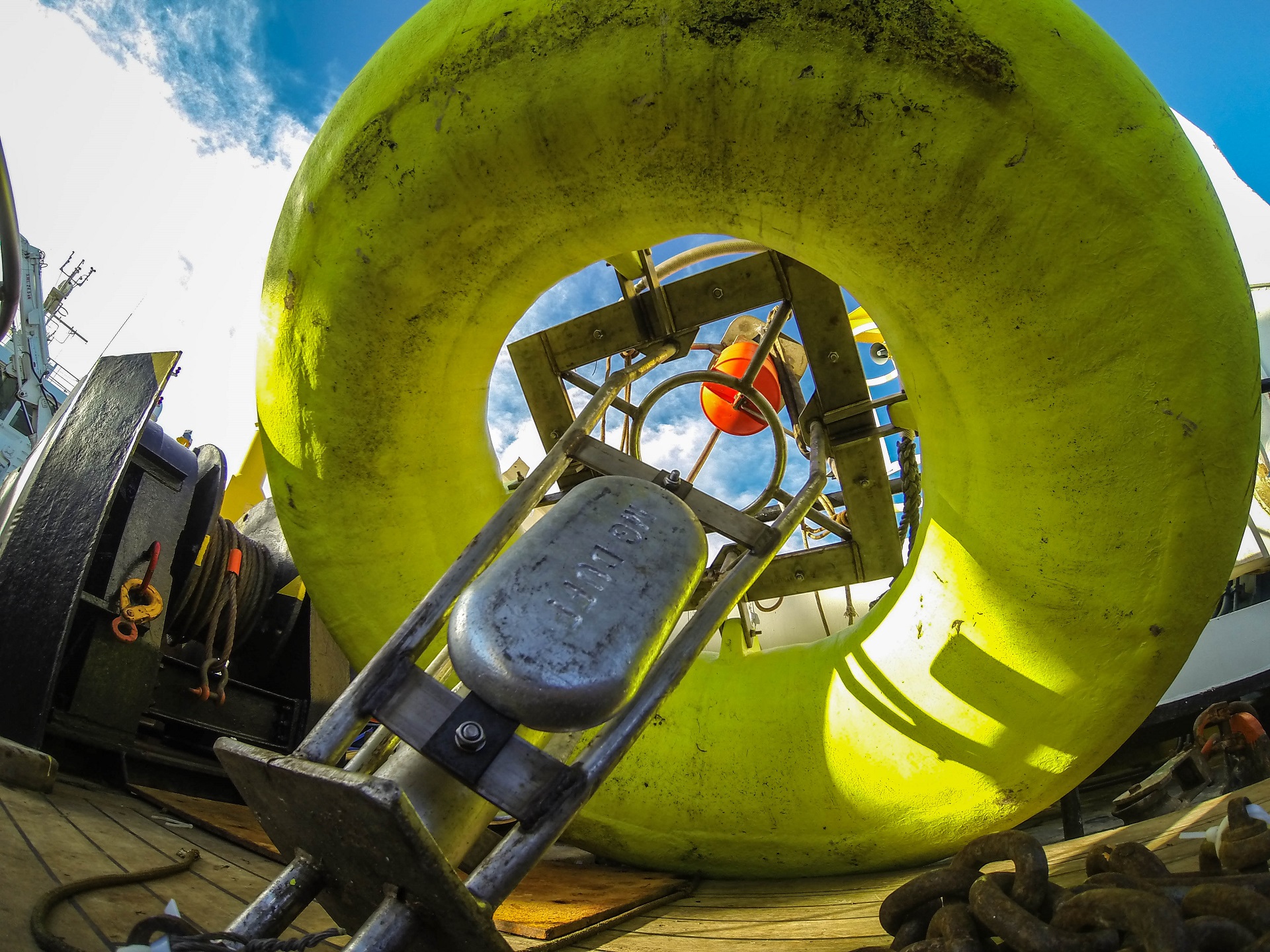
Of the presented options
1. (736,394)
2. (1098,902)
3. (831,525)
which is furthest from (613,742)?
(736,394)

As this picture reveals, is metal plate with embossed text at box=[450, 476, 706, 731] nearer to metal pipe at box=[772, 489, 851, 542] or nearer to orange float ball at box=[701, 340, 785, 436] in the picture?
metal pipe at box=[772, 489, 851, 542]

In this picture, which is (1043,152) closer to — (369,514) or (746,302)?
(746,302)

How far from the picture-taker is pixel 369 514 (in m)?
2.07

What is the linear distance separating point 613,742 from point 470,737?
209mm

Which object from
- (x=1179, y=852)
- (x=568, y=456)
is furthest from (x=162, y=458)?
(x=1179, y=852)

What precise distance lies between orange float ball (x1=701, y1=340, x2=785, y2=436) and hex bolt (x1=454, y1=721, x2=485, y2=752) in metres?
2.21

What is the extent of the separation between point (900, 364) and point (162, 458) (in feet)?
6.38

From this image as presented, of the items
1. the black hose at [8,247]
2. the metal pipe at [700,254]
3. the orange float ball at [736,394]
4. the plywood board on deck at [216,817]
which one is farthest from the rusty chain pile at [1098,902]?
the orange float ball at [736,394]

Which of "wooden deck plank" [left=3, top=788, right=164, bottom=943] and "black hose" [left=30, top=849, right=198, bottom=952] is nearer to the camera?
"black hose" [left=30, top=849, right=198, bottom=952]

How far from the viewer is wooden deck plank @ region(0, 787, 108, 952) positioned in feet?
3.16

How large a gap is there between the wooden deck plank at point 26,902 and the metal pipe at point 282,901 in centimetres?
23

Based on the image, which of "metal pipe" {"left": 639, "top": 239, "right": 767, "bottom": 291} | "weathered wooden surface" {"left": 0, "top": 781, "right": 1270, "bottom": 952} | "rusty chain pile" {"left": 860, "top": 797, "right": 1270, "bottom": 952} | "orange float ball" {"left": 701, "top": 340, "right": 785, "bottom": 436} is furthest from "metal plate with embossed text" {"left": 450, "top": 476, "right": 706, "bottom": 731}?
"orange float ball" {"left": 701, "top": 340, "right": 785, "bottom": 436}

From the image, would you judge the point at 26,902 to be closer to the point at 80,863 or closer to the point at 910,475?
the point at 80,863

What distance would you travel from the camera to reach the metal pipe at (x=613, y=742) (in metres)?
1.00
